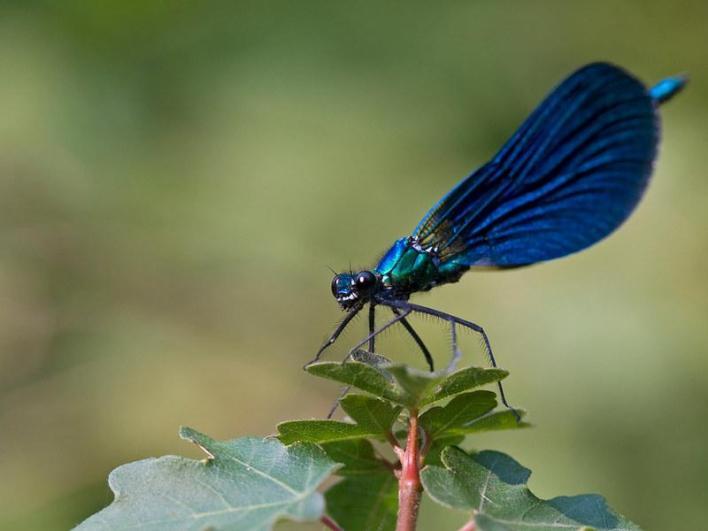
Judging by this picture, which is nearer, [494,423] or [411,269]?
[494,423]

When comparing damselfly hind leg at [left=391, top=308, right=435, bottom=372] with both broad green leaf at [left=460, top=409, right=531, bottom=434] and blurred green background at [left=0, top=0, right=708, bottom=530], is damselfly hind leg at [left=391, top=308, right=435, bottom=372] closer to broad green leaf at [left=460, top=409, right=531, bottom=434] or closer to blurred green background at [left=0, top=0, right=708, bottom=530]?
broad green leaf at [left=460, top=409, right=531, bottom=434]

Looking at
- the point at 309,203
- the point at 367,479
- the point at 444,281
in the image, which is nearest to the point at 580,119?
the point at 444,281

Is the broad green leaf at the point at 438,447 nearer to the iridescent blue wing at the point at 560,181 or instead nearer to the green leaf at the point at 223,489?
the green leaf at the point at 223,489

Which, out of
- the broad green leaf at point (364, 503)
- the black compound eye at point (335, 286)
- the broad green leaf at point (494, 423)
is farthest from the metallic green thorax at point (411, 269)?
the broad green leaf at point (494, 423)

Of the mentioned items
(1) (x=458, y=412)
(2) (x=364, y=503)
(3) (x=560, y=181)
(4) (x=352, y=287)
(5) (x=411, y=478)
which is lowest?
(2) (x=364, y=503)

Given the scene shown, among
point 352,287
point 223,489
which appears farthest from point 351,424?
point 352,287

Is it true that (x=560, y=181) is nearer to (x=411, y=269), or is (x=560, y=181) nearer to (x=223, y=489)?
(x=411, y=269)
